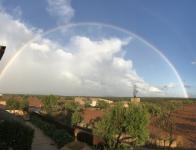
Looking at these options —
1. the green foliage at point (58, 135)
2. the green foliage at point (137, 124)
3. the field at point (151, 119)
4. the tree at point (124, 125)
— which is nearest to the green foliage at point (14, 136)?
the green foliage at point (58, 135)

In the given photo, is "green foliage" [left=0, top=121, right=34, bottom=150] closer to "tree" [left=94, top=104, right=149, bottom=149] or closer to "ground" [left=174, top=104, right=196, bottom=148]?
"tree" [left=94, top=104, right=149, bottom=149]

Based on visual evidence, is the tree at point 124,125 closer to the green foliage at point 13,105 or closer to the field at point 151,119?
the field at point 151,119

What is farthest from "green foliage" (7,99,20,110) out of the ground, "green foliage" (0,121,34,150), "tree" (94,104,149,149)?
"green foliage" (0,121,34,150)

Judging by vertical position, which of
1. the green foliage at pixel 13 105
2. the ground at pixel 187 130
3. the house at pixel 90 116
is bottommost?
the ground at pixel 187 130

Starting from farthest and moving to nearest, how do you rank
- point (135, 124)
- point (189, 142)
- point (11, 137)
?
point (189, 142), point (135, 124), point (11, 137)

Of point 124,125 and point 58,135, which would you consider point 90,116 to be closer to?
point 58,135

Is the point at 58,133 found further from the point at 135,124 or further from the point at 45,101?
the point at 45,101

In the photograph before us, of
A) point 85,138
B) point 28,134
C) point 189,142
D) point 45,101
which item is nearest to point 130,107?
point 85,138
